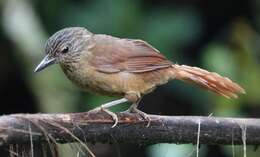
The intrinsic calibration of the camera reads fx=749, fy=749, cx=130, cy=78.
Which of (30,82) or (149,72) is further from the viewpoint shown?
(30,82)

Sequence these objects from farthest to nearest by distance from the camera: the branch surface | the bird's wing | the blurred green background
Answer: the blurred green background
the bird's wing
the branch surface

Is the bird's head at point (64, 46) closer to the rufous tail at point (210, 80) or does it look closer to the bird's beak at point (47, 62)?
the bird's beak at point (47, 62)

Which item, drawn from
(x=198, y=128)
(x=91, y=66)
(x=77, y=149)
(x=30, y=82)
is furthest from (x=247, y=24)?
(x=77, y=149)

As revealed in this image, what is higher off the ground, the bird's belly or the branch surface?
A: the bird's belly

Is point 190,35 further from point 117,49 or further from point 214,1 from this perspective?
point 117,49

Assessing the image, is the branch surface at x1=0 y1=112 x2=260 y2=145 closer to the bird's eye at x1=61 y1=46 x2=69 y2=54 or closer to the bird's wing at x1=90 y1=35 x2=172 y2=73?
the bird's wing at x1=90 y1=35 x2=172 y2=73

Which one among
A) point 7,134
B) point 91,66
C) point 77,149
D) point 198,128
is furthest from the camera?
point 91,66

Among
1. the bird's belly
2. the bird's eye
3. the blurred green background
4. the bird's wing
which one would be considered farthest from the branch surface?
the blurred green background
